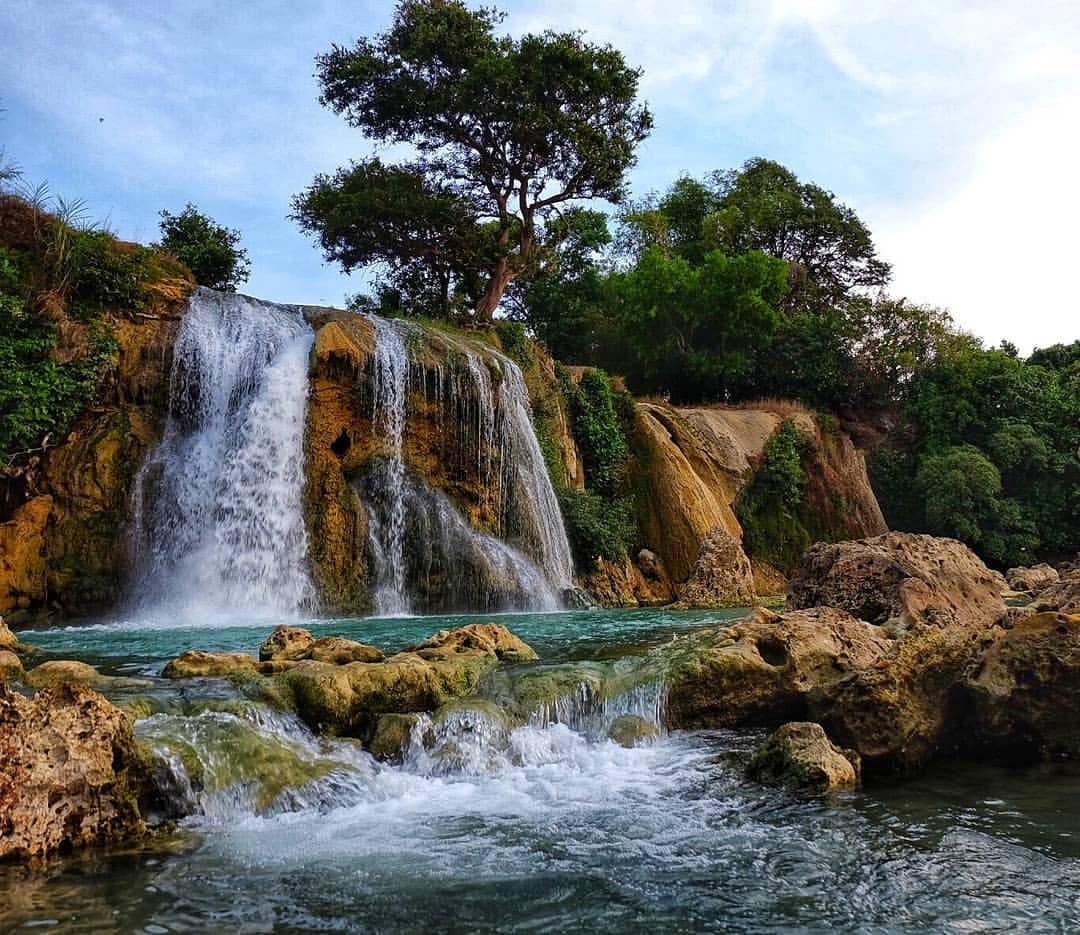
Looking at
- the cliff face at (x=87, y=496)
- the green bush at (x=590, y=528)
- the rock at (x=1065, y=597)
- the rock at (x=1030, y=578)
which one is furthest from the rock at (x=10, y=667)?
the rock at (x=1030, y=578)

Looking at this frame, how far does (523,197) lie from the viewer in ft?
90.3

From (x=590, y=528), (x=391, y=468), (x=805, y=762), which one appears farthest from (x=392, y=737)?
(x=590, y=528)

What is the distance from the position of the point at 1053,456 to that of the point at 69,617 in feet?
94.8

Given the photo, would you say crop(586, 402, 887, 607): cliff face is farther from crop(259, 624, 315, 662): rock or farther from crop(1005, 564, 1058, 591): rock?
crop(259, 624, 315, 662): rock

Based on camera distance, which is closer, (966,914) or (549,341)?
(966,914)

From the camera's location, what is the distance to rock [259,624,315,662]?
27.5 ft

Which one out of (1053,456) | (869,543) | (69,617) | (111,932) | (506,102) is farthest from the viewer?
(1053,456)

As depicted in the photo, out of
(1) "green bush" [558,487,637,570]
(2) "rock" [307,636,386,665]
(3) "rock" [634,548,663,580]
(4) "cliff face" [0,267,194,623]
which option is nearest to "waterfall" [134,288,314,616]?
(4) "cliff face" [0,267,194,623]

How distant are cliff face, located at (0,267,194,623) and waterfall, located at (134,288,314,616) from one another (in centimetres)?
35

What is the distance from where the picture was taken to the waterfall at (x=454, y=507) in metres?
16.6

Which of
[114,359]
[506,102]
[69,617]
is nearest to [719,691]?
[69,617]

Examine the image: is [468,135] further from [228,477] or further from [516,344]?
→ [228,477]

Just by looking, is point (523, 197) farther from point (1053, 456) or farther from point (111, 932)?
point (111, 932)

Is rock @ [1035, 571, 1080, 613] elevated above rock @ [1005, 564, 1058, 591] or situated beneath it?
elevated above
